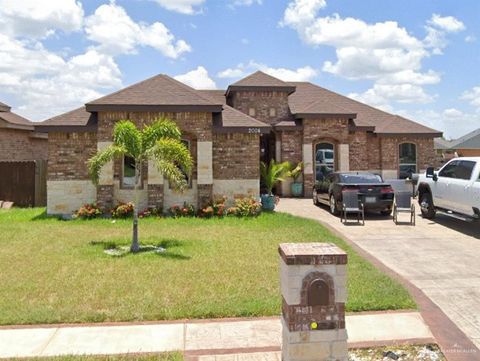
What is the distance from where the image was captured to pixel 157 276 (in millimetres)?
7312

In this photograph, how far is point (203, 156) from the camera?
14750 millimetres

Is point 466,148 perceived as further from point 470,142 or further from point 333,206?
point 333,206

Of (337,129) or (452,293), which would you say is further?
(337,129)

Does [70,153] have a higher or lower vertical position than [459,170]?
higher

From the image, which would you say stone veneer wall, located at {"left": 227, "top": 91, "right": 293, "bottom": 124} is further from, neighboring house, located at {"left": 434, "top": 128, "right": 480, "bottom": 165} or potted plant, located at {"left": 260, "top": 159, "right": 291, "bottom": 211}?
neighboring house, located at {"left": 434, "top": 128, "right": 480, "bottom": 165}

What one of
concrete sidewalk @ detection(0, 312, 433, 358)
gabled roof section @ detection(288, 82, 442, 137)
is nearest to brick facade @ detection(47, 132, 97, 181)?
gabled roof section @ detection(288, 82, 442, 137)

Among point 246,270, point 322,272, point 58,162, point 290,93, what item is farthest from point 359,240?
point 290,93

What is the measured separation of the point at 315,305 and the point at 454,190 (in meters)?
9.62

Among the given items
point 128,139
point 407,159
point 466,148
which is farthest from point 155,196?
point 466,148

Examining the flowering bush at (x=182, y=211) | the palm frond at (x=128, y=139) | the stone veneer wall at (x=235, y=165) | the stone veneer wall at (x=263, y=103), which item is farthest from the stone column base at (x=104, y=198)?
the stone veneer wall at (x=263, y=103)

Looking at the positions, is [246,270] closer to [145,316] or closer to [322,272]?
[145,316]

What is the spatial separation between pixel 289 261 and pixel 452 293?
403 centimetres

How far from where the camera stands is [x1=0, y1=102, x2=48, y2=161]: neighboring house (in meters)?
21.0

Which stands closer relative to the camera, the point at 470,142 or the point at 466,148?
the point at 466,148
